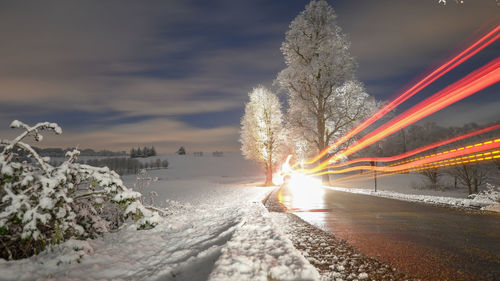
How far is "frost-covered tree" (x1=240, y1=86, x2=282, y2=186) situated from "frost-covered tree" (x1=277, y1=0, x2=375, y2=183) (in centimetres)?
351

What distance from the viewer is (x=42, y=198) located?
13.3 feet

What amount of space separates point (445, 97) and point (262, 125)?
15.4 meters

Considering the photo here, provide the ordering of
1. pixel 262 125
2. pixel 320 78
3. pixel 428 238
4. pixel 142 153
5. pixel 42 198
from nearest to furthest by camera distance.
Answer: pixel 42 198
pixel 428 238
pixel 320 78
pixel 262 125
pixel 142 153

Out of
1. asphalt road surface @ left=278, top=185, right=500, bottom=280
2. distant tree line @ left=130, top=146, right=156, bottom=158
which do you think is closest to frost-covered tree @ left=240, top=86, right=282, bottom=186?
asphalt road surface @ left=278, top=185, right=500, bottom=280

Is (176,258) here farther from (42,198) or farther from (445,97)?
(445,97)

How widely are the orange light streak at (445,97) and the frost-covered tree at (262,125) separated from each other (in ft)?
19.9

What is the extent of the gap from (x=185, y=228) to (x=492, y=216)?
8052 millimetres

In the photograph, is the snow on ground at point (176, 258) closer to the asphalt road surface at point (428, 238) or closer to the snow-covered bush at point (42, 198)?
the snow-covered bush at point (42, 198)

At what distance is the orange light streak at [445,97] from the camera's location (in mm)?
11859

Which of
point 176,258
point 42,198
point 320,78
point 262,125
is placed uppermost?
point 320,78

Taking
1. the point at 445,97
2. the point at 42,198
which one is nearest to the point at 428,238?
the point at 42,198

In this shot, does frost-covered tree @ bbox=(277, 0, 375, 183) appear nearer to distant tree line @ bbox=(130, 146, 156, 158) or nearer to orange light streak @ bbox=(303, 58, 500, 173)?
orange light streak @ bbox=(303, 58, 500, 173)

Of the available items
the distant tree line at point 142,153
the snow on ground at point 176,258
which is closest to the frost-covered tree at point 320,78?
the snow on ground at point 176,258

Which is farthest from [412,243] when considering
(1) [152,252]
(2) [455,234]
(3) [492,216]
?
(1) [152,252]
